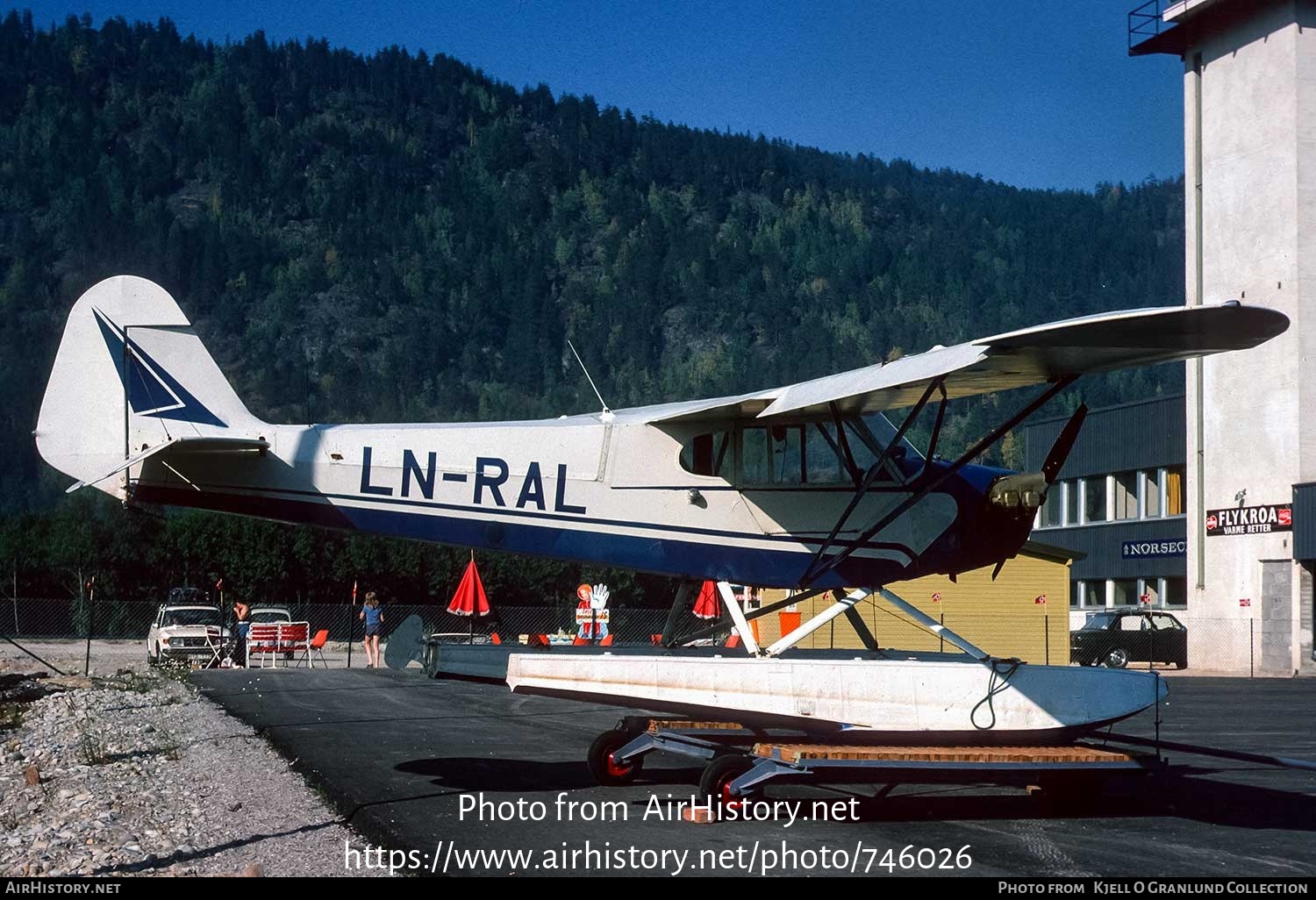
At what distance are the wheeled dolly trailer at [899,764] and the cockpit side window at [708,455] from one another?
2.52 metres

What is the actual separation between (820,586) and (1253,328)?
4.40m

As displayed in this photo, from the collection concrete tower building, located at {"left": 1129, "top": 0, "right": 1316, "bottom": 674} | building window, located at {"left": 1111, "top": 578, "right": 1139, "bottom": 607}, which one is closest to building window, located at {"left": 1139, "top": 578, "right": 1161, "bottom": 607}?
building window, located at {"left": 1111, "top": 578, "right": 1139, "bottom": 607}

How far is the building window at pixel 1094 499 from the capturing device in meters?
55.5

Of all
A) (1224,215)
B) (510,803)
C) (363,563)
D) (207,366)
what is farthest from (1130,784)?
(363,563)

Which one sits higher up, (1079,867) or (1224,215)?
(1224,215)

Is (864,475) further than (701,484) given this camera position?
Yes

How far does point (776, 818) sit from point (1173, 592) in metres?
45.7

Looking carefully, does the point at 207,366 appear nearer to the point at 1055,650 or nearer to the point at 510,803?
the point at 510,803

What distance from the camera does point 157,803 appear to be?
11242 millimetres

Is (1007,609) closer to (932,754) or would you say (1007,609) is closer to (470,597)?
(470,597)

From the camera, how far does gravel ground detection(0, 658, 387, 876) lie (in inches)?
338

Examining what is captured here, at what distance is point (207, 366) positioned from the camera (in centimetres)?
1235

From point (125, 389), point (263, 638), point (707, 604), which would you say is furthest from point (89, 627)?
point (125, 389)

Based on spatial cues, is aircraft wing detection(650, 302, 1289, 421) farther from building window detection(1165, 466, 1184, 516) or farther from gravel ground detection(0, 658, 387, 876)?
building window detection(1165, 466, 1184, 516)
